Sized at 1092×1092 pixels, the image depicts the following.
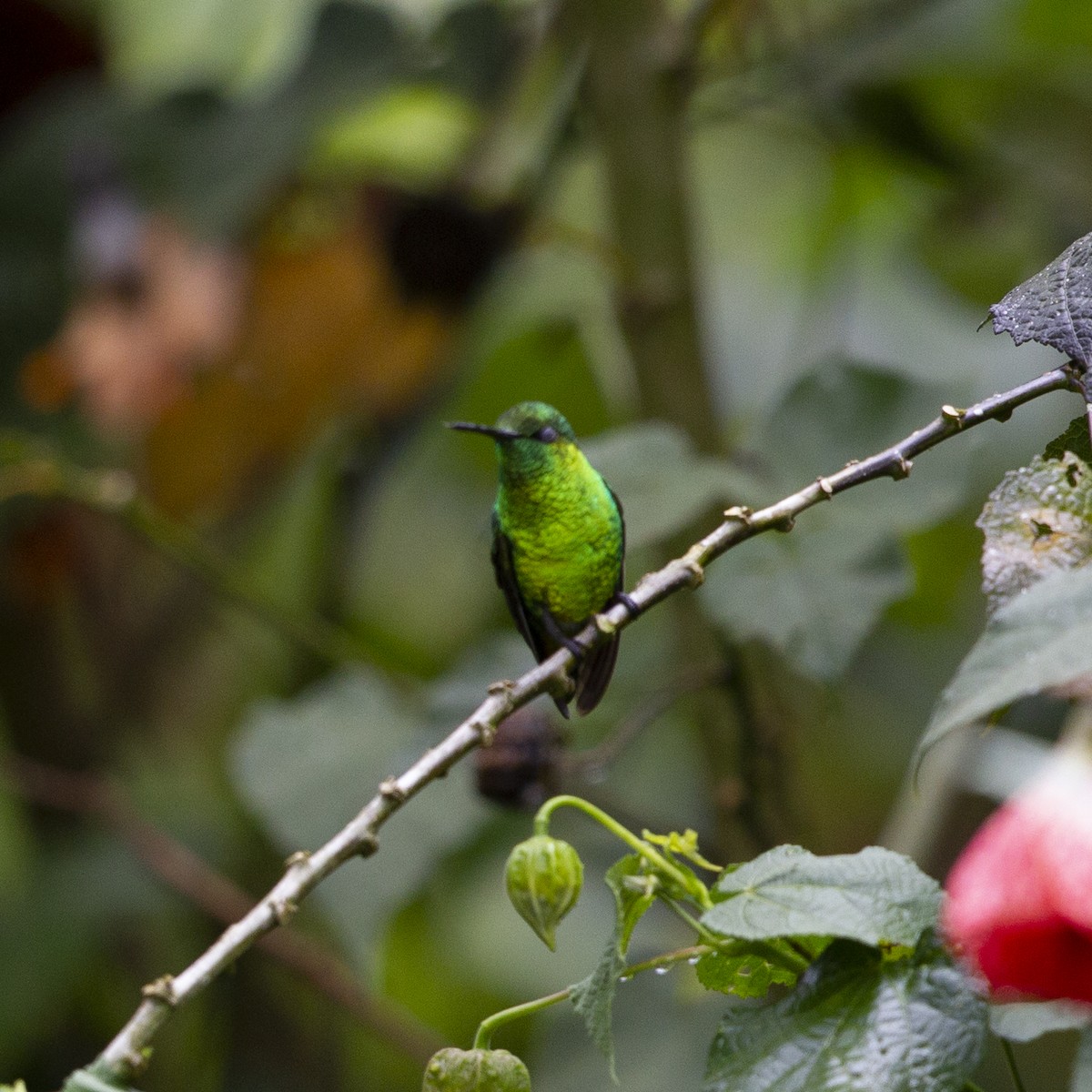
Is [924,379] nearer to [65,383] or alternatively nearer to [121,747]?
[65,383]

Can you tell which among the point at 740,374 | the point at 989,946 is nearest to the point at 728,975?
the point at 989,946

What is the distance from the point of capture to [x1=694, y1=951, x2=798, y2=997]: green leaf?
0.46 m

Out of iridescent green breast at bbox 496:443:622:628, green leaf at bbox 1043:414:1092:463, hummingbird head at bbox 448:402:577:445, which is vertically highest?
hummingbird head at bbox 448:402:577:445

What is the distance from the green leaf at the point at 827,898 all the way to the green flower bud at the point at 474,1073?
0.09 meters

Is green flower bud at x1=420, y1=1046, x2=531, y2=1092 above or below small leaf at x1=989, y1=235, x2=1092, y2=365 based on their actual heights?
below

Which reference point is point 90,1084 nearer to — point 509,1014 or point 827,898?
point 509,1014

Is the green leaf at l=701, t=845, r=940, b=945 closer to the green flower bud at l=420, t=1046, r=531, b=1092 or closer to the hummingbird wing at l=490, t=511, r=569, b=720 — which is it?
the green flower bud at l=420, t=1046, r=531, b=1092

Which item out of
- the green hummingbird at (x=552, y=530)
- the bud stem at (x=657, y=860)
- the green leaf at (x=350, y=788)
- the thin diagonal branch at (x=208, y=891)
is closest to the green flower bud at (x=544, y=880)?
the bud stem at (x=657, y=860)

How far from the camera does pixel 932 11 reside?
147 cm

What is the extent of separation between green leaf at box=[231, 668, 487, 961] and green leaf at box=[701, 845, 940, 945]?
63 cm

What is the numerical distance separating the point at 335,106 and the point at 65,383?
0.46 meters

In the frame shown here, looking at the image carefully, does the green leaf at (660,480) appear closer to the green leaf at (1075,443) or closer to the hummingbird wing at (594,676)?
the hummingbird wing at (594,676)

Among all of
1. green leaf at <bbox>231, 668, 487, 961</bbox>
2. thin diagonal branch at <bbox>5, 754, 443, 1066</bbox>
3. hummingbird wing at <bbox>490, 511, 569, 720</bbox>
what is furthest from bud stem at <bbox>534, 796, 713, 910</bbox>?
thin diagonal branch at <bbox>5, 754, 443, 1066</bbox>

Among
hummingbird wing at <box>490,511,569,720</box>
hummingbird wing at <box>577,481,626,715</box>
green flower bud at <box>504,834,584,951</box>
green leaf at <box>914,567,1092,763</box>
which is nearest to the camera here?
green leaf at <box>914,567,1092,763</box>
